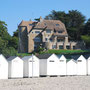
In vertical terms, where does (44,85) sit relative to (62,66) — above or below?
below

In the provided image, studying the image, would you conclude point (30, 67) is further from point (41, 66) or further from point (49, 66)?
point (49, 66)

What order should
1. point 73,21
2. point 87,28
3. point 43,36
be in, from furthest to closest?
point 73,21 → point 87,28 → point 43,36

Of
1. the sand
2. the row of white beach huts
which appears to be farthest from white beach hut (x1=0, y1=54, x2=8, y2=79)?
the sand

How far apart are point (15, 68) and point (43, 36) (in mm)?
43438

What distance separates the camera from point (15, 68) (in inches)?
1393

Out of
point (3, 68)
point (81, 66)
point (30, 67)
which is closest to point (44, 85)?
point (3, 68)

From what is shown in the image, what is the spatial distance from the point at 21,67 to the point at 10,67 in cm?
158

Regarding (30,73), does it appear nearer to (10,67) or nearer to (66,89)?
(10,67)

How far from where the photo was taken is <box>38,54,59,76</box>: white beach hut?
3853cm

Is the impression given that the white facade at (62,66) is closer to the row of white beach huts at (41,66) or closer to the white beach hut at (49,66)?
the row of white beach huts at (41,66)

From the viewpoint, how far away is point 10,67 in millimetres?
35094

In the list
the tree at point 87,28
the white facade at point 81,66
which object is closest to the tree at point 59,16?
the tree at point 87,28

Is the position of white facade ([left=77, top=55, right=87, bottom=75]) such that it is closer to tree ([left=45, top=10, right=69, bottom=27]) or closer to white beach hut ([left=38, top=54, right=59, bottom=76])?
white beach hut ([left=38, top=54, right=59, bottom=76])

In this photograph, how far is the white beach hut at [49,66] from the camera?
126ft
